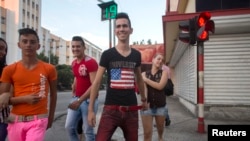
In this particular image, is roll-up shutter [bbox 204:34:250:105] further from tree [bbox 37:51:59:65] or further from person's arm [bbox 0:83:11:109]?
tree [bbox 37:51:59:65]

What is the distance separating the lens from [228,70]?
406 inches

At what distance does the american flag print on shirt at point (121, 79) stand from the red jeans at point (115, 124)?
10.6 inches

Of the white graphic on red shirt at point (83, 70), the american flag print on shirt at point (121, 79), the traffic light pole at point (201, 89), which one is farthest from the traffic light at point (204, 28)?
the american flag print on shirt at point (121, 79)

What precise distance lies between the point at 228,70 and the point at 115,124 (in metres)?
7.91

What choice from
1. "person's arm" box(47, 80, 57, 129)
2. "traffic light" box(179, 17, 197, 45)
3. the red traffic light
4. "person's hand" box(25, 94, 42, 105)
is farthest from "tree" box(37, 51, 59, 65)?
"person's hand" box(25, 94, 42, 105)

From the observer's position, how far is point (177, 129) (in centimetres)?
814

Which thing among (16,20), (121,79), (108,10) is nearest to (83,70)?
(121,79)

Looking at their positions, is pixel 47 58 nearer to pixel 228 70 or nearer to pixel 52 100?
pixel 228 70

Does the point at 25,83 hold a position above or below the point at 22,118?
above

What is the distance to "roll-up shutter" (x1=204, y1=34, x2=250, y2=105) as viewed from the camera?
32.9ft

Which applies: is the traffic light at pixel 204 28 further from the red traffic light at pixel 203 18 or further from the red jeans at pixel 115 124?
the red jeans at pixel 115 124

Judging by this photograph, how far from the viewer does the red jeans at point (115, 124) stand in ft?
10.6

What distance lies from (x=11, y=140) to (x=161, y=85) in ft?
8.91

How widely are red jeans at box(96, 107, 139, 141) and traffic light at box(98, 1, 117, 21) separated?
4727mm
